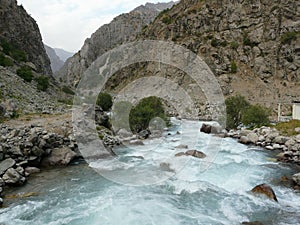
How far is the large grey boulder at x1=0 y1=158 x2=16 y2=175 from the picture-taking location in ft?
45.3

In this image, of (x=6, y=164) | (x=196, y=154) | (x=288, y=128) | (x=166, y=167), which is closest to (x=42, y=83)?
(x=6, y=164)

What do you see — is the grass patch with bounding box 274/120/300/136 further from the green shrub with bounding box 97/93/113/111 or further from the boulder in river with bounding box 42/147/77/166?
the green shrub with bounding box 97/93/113/111

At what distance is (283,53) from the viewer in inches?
2216

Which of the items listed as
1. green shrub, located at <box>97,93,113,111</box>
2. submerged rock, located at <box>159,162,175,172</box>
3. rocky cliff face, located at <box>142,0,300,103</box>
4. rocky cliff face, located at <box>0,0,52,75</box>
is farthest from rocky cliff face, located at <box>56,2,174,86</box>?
submerged rock, located at <box>159,162,175,172</box>

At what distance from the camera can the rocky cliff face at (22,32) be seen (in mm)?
50281

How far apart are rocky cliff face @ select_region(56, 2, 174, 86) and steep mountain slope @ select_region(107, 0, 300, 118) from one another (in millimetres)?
49502

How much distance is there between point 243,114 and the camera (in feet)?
109

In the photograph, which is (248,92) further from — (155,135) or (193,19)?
(155,135)

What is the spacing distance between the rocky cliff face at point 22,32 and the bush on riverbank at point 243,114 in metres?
34.3

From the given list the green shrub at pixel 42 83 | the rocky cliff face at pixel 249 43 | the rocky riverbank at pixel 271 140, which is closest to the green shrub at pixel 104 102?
the green shrub at pixel 42 83

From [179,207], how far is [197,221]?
4.56 feet

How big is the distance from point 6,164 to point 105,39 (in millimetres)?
114190

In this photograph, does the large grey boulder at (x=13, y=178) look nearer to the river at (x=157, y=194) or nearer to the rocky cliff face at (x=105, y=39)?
the river at (x=157, y=194)

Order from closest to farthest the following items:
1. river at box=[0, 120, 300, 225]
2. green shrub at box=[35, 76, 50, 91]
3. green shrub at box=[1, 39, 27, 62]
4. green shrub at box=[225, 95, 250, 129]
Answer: river at box=[0, 120, 300, 225] < green shrub at box=[225, 95, 250, 129] < green shrub at box=[35, 76, 50, 91] < green shrub at box=[1, 39, 27, 62]
